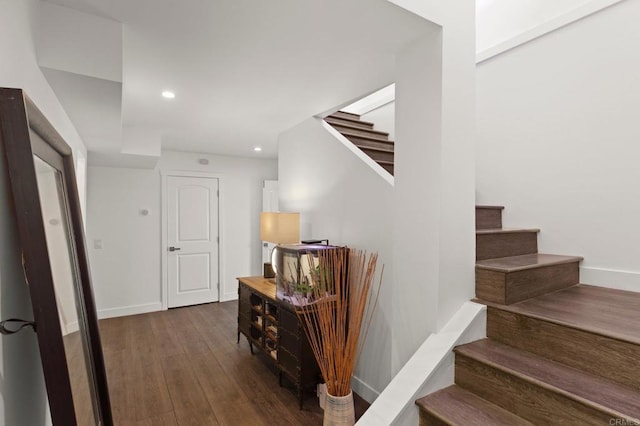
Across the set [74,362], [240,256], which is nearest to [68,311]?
[74,362]

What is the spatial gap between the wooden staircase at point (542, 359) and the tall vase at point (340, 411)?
0.45 m

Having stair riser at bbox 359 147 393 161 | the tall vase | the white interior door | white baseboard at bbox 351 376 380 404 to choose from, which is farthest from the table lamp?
the white interior door

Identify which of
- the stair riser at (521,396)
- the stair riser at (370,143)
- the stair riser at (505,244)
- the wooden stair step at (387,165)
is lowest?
the stair riser at (521,396)

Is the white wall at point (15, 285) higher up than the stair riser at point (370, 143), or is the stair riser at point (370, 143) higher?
the stair riser at point (370, 143)

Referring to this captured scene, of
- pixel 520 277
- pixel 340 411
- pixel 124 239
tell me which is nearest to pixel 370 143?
pixel 520 277

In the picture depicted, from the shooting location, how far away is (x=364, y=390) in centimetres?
250

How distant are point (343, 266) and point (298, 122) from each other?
1.75 meters

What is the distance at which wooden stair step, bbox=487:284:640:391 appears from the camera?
126cm

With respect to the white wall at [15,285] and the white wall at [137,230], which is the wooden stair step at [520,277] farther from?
the white wall at [137,230]

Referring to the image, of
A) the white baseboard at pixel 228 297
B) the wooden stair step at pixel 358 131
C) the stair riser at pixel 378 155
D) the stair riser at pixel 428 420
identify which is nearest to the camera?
the stair riser at pixel 428 420

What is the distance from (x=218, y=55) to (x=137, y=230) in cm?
363

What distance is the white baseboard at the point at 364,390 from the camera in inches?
94.8

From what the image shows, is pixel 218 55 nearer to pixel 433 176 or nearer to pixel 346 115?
pixel 433 176

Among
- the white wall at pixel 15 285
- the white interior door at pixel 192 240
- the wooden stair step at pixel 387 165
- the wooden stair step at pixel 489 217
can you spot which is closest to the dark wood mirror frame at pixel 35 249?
the white wall at pixel 15 285
